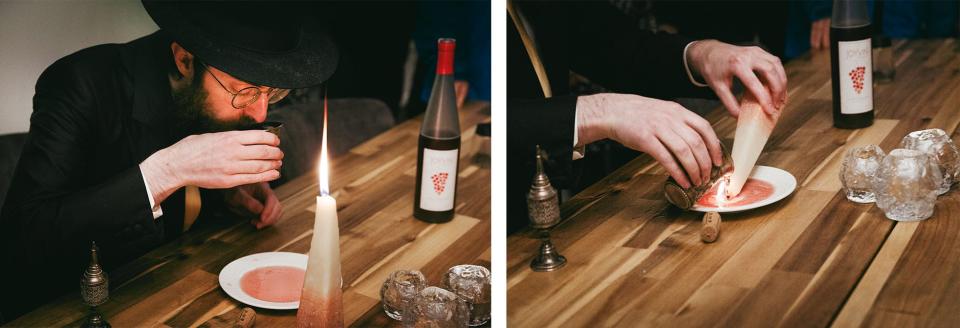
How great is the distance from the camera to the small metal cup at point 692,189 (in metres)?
1.27

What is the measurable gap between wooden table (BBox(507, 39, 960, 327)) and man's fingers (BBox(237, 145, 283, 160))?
37cm

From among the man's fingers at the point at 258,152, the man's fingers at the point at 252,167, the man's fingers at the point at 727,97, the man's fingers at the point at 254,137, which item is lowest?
the man's fingers at the point at 252,167

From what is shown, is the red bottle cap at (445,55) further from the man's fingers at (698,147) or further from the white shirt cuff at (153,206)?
the white shirt cuff at (153,206)

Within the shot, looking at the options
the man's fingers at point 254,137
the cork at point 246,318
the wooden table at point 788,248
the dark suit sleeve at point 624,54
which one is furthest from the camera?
the dark suit sleeve at point 624,54

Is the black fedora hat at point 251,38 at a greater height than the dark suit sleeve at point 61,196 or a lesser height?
greater

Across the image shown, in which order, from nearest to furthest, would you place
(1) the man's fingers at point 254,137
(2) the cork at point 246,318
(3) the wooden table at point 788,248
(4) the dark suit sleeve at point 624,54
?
(3) the wooden table at point 788,248 → (2) the cork at point 246,318 → (1) the man's fingers at point 254,137 → (4) the dark suit sleeve at point 624,54

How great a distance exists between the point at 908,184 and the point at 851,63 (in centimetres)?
26

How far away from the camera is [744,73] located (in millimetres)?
1282

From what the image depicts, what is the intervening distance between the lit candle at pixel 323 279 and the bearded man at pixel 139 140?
0.20 meters

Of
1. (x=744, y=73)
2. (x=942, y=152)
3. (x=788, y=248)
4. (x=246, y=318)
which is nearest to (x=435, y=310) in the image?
(x=246, y=318)

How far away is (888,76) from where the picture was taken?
4.62ft

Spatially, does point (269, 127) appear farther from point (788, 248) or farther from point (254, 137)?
point (788, 248)

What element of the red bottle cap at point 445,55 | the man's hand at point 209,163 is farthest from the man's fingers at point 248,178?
the red bottle cap at point 445,55

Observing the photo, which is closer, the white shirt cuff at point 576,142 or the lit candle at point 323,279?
the lit candle at point 323,279
